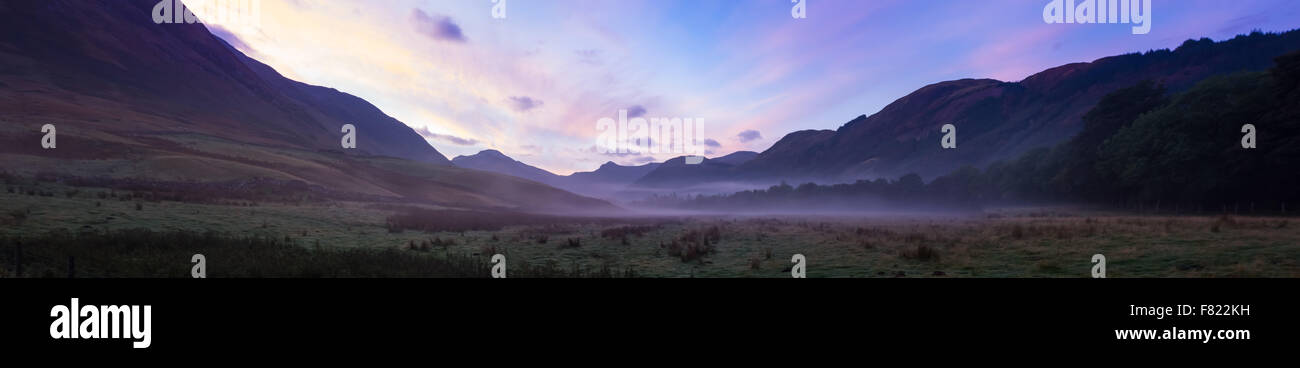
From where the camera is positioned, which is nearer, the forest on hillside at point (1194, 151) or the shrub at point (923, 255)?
the shrub at point (923, 255)

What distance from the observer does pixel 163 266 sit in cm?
1278

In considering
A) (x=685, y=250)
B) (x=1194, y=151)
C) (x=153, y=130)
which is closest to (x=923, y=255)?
(x=685, y=250)

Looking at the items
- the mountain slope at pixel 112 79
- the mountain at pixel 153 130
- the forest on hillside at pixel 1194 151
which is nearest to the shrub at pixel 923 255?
the forest on hillside at pixel 1194 151

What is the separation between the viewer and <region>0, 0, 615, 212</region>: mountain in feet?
181

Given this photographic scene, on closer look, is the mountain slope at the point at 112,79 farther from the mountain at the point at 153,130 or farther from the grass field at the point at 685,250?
the grass field at the point at 685,250

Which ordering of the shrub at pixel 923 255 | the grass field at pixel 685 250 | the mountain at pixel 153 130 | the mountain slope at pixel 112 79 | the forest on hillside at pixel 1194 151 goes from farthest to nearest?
the mountain slope at pixel 112 79 → the mountain at pixel 153 130 → the forest on hillside at pixel 1194 151 → the shrub at pixel 923 255 → the grass field at pixel 685 250

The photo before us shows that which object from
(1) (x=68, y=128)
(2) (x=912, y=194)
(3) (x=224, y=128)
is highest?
(3) (x=224, y=128)

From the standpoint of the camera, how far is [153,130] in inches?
3863

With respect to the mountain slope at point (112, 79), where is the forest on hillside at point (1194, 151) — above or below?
below

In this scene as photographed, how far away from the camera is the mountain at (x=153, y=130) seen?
55156mm
